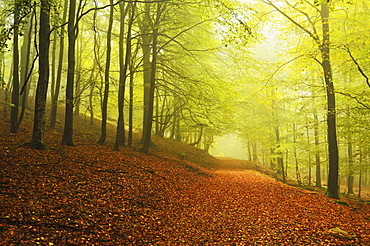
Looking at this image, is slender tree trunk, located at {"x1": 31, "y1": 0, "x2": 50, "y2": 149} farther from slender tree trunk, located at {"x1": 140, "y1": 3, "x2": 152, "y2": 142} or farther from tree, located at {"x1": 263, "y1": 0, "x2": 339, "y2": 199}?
tree, located at {"x1": 263, "y1": 0, "x2": 339, "y2": 199}

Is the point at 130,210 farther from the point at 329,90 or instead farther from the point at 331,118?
the point at 329,90

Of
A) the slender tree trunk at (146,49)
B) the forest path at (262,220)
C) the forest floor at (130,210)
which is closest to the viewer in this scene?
the forest floor at (130,210)

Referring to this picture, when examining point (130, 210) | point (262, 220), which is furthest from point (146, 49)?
point (262, 220)

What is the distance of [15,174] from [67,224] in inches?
103

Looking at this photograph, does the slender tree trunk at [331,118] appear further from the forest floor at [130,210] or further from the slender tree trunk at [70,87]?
the slender tree trunk at [70,87]

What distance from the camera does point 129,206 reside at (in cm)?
674

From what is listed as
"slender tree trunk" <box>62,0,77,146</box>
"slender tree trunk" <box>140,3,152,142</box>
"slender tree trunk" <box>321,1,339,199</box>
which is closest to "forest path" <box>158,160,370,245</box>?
"slender tree trunk" <box>321,1,339,199</box>

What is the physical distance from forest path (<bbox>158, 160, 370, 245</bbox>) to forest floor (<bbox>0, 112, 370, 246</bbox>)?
0.02 metres

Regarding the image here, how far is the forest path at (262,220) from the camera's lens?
5.60m

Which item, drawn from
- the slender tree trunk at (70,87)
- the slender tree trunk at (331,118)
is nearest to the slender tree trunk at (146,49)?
the slender tree trunk at (70,87)

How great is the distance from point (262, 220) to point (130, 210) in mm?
3926

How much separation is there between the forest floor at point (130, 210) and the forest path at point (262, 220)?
A: 0.08ft

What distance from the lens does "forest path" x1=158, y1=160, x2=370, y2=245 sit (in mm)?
5598

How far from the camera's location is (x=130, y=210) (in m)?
6.54
